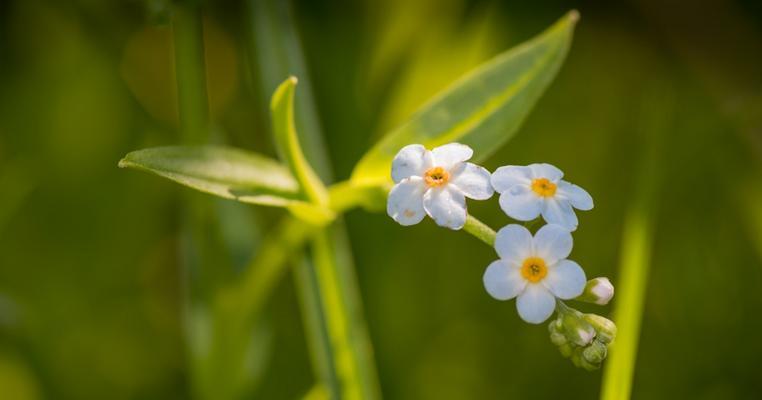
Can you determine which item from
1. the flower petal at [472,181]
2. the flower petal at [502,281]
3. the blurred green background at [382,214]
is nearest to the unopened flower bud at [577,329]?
the flower petal at [502,281]

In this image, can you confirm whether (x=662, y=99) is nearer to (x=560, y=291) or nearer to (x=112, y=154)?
(x=560, y=291)

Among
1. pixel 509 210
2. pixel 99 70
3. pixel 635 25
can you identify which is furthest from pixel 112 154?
pixel 635 25

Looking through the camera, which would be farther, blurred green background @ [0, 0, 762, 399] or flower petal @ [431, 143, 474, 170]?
blurred green background @ [0, 0, 762, 399]

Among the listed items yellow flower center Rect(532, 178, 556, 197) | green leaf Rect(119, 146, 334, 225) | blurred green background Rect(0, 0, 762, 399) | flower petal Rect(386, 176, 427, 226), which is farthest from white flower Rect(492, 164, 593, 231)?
blurred green background Rect(0, 0, 762, 399)

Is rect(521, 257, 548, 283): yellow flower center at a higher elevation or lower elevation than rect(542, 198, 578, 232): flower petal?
lower

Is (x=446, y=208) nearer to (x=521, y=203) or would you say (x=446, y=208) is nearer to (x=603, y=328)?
(x=521, y=203)

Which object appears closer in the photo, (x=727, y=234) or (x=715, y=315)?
(x=715, y=315)

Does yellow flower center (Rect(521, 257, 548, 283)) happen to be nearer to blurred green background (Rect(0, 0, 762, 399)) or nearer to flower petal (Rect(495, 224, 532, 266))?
flower petal (Rect(495, 224, 532, 266))
